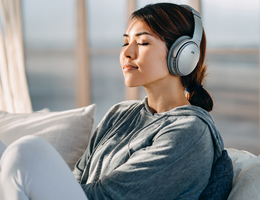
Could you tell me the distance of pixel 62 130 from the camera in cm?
143

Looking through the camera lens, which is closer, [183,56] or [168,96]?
[183,56]

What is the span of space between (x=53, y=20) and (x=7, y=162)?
299cm

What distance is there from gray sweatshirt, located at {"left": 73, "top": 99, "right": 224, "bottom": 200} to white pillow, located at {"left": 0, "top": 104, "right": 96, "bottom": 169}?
34 cm

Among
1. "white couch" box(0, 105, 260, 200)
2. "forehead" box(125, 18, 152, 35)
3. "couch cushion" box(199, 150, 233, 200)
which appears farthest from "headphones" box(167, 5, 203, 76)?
"white couch" box(0, 105, 260, 200)

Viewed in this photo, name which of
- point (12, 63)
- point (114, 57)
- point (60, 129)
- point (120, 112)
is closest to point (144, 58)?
point (120, 112)

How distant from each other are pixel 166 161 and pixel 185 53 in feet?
1.21

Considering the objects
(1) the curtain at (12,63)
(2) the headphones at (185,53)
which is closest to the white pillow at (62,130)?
(2) the headphones at (185,53)

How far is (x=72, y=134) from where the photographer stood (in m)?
1.42

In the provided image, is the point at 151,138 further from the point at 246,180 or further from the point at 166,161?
the point at 246,180

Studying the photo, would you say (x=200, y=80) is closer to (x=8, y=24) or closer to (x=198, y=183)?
(x=198, y=183)

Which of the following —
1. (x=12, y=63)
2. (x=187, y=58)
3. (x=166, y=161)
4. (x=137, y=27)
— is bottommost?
(x=12, y=63)

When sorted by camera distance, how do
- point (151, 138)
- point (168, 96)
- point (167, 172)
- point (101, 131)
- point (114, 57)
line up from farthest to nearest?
1. point (114, 57)
2. point (101, 131)
3. point (168, 96)
4. point (151, 138)
5. point (167, 172)

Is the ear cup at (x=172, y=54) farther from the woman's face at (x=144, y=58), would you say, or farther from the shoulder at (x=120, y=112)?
the shoulder at (x=120, y=112)

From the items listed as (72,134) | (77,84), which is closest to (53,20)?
(77,84)
